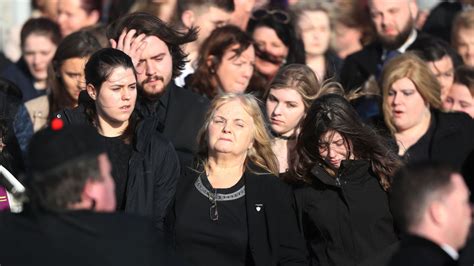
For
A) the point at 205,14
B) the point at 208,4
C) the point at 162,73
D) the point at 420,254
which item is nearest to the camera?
the point at 420,254

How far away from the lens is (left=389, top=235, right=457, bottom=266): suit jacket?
17.2 feet

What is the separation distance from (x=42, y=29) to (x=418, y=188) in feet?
21.0

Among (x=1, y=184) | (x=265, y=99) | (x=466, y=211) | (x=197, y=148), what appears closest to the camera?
(x=466, y=211)

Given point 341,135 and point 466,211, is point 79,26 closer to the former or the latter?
point 341,135

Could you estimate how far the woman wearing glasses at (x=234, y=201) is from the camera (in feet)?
25.9

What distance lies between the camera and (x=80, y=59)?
9594mm

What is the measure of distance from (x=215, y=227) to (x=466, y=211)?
2629 millimetres

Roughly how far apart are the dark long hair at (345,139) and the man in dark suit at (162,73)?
32.1 inches

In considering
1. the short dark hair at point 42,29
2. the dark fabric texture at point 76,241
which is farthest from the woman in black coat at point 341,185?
the short dark hair at point 42,29

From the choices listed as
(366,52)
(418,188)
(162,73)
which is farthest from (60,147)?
(366,52)

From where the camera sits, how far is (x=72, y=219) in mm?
5430

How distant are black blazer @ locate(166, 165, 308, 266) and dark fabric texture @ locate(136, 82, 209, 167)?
0.66 m

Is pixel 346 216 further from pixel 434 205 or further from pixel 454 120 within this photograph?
pixel 434 205

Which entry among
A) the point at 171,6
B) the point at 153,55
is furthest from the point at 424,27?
the point at 153,55
